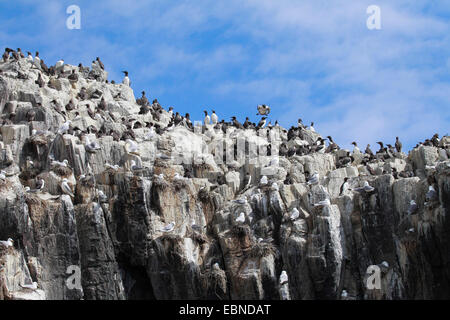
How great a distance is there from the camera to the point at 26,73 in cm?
4878

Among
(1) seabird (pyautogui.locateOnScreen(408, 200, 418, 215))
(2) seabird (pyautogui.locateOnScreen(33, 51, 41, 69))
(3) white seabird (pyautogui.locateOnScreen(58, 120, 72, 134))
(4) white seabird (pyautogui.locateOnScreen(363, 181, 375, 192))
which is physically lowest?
(1) seabird (pyautogui.locateOnScreen(408, 200, 418, 215))

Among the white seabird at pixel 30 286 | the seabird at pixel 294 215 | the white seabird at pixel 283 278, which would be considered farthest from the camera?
→ the seabird at pixel 294 215

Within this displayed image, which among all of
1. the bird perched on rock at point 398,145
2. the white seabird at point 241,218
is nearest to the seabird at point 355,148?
the bird perched on rock at point 398,145

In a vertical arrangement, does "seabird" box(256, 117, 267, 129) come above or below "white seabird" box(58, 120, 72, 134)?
above

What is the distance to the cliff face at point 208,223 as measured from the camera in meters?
36.4

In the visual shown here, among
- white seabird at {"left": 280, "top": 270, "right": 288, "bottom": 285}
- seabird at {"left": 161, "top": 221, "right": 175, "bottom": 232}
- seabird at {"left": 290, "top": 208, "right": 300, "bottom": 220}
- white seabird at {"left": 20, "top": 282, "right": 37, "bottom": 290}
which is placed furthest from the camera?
seabird at {"left": 161, "top": 221, "right": 175, "bottom": 232}

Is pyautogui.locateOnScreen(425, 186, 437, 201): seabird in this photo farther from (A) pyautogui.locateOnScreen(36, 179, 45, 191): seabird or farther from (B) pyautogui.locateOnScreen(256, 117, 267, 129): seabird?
(B) pyautogui.locateOnScreen(256, 117, 267, 129): seabird

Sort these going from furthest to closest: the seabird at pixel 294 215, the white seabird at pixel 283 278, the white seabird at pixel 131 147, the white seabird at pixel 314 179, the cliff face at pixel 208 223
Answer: the white seabird at pixel 131 147, the white seabird at pixel 314 179, the seabird at pixel 294 215, the white seabird at pixel 283 278, the cliff face at pixel 208 223

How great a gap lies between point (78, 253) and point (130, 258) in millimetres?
2210

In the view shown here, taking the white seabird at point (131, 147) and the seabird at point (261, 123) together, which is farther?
the seabird at point (261, 123)

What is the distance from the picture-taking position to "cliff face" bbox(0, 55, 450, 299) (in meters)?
36.4

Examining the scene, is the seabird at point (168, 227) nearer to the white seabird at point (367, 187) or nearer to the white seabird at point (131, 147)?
the white seabird at point (131, 147)

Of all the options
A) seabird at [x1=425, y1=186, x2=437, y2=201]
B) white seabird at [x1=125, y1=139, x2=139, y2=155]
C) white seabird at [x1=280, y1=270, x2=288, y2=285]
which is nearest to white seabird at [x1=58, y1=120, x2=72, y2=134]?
white seabird at [x1=125, y1=139, x2=139, y2=155]

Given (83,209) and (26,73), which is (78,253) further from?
(26,73)
